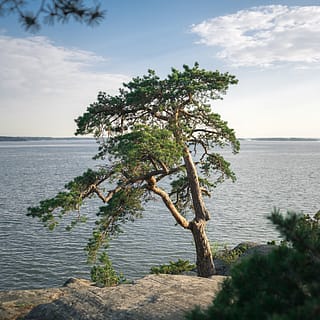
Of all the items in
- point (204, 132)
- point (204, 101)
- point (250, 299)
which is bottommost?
point (250, 299)

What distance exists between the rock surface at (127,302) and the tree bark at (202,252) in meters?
4.45

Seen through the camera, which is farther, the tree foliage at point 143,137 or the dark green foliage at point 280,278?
the tree foliage at point 143,137

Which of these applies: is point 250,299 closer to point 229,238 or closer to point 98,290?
point 98,290

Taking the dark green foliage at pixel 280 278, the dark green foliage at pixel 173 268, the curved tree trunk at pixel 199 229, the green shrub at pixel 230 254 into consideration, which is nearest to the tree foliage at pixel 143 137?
the curved tree trunk at pixel 199 229

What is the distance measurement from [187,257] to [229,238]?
5.47 meters

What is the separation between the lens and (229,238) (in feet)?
98.4

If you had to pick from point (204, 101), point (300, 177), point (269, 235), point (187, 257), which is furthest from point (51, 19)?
point (300, 177)

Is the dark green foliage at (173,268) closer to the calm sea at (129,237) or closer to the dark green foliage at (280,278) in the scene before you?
the calm sea at (129,237)

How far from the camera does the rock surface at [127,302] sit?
929 centimetres

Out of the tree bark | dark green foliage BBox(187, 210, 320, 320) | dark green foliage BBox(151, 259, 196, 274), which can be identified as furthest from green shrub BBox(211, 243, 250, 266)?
dark green foliage BBox(187, 210, 320, 320)

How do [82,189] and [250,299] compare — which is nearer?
[250,299]

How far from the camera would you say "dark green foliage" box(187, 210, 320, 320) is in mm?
4660

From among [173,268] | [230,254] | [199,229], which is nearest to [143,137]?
[199,229]

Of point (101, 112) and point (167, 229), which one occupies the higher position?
point (101, 112)
